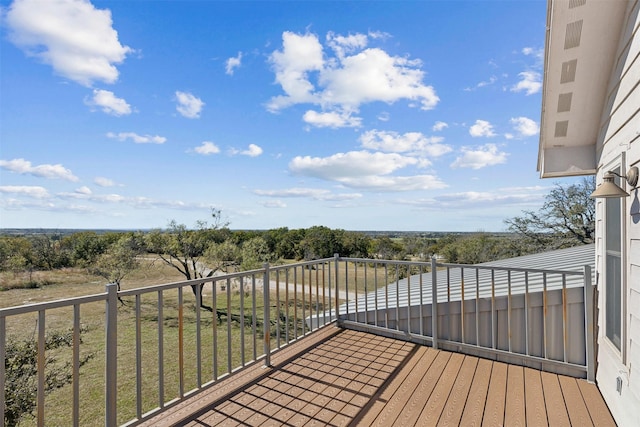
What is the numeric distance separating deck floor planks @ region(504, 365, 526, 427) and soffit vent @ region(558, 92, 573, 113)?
7.97 ft

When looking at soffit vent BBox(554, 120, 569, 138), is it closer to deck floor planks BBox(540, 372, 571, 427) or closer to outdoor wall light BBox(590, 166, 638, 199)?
outdoor wall light BBox(590, 166, 638, 199)

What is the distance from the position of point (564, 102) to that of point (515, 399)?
2.54 metres

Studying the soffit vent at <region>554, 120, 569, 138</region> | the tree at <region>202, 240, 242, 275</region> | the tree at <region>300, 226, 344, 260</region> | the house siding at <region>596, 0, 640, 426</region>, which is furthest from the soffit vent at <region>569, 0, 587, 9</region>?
the tree at <region>300, 226, 344, 260</region>

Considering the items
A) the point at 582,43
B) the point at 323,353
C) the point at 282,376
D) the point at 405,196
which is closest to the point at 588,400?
the point at 323,353

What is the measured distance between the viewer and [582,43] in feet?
7.47

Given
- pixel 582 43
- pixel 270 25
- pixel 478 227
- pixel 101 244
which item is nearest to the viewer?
pixel 582 43

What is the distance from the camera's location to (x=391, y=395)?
242 centimetres

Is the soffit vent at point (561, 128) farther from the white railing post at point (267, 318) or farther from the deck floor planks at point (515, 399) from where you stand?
the white railing post at point (267, 318)

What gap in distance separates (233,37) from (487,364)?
36.9ft

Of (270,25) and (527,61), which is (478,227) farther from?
(270,25)

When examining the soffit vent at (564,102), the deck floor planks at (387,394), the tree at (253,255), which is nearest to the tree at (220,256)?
the tree at (253,255)

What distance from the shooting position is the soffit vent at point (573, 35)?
2176 millimetres

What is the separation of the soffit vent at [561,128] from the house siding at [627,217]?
1.81ft

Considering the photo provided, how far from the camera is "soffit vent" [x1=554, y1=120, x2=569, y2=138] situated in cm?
294
